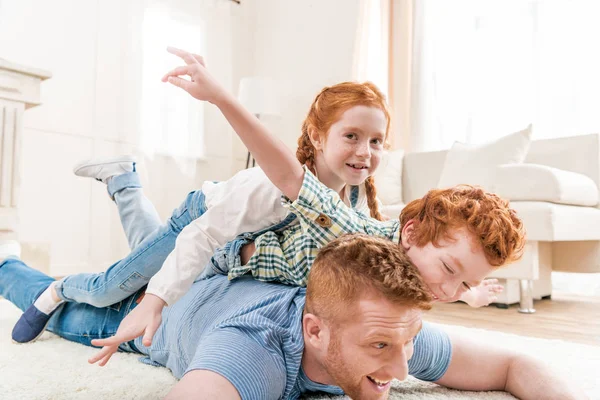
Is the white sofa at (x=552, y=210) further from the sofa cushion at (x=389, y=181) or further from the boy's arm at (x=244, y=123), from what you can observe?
the boy's arm at (x=244, y=123)

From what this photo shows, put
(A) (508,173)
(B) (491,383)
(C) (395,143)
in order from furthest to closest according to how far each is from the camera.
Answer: (C) (395,143), (A) (508,173), (B) (491,383)

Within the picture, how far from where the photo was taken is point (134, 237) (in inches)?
68.1

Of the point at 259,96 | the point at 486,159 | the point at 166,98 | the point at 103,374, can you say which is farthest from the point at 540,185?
the point at 166,98

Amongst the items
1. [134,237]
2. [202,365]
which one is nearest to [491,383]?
[202,365]

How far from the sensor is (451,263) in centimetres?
94

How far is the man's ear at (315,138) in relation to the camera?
4.47 ft

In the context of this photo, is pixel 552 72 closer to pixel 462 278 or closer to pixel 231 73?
pixel 231 73

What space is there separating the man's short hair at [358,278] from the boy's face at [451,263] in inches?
4.6

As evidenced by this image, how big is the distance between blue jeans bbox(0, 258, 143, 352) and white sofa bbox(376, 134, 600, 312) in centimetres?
177

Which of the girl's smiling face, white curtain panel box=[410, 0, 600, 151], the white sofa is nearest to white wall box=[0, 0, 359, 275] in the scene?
white curtain panel box=[410, 0, 600, 151]

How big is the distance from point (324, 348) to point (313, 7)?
4544mm

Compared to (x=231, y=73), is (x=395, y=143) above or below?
below

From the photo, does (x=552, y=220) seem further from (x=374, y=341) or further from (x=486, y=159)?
(x=374, y=341)

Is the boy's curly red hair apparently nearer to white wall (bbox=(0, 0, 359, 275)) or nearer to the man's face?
the man's face
